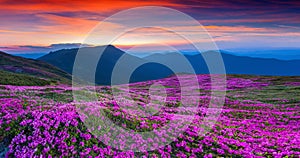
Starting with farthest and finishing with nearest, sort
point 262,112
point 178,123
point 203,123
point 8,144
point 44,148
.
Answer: point 262,112 < point 203,123 < point 178,123 < point 8,144 < point 44,148

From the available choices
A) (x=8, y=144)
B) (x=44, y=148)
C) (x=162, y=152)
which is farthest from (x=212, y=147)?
(x=8, y=144)

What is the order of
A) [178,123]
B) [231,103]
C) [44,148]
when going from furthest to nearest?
[231,103] < [178,123] < [44,148]

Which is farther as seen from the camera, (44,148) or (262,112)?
(262,112)

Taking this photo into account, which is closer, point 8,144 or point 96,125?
point 8,144

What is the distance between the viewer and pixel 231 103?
1740 inches

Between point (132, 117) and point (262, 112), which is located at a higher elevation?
point (132, 117)

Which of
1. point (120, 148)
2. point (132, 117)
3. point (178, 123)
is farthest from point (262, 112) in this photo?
point (120, 148)

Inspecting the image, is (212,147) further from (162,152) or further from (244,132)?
(244,132)

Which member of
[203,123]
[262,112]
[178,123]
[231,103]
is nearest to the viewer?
[178,123]

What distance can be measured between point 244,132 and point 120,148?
13.7 meters

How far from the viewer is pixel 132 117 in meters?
19.9

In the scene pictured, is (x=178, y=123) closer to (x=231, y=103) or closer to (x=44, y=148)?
(x=44, y=148)

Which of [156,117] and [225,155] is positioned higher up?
[156,117]

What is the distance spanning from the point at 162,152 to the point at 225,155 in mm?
4568
